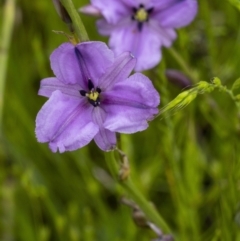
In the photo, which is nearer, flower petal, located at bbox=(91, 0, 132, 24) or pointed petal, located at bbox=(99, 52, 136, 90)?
pointed petal, located at bbox=(99, 52, 136, 90)

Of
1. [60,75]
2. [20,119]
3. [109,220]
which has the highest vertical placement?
[20,119]

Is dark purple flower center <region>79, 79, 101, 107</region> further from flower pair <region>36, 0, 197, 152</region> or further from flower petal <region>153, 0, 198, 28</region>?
flower petal <region>153, 0, 198, 28</region>

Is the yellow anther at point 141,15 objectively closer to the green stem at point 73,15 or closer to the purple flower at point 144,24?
the purple flower at point 144,24

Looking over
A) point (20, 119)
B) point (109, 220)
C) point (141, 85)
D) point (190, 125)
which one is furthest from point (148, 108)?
point (20, 119)

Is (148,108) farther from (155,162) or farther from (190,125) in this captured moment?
(155,162)

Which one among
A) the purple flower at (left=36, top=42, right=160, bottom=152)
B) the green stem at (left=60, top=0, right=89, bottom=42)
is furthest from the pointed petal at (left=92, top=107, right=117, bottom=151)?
the green stem at (left=60, top=0, right=89, bottom=42)
